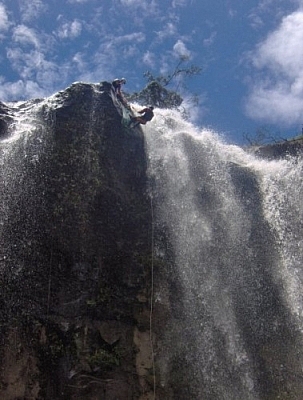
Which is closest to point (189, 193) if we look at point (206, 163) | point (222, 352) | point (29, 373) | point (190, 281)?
point (206, 163)

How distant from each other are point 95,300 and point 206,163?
6.15 m

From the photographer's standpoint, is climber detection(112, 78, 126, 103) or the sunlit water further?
climber detection(112, 78, 126, 103)

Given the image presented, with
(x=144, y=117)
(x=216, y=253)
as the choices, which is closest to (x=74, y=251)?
(x=216, y=253)

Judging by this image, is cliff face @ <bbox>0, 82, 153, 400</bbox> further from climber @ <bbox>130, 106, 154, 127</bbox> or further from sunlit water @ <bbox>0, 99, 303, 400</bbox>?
climber @ <bbox>130, 106, 154, 127</bbox>

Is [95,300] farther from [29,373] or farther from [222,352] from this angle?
[222,352]

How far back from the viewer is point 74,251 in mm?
12914

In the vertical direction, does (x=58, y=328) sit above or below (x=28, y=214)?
below

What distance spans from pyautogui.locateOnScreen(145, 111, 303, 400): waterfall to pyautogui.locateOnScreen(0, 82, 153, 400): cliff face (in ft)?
2.31

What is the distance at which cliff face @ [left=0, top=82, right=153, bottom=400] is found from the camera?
463 inches

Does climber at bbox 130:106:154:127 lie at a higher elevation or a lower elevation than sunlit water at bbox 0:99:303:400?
higher

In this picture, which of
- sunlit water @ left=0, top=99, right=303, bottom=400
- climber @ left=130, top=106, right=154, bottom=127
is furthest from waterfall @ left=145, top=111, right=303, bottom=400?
climber @ left=130, top=106, right=154, bottom=127

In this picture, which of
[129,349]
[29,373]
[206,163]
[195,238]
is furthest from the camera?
[206,163]

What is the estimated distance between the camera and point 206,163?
1603 centimetres

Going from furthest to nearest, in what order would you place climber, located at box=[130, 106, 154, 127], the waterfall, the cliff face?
1. climber, located at box=[130, 106, 154, 127]
2. the waterfall
3. the cliff face
